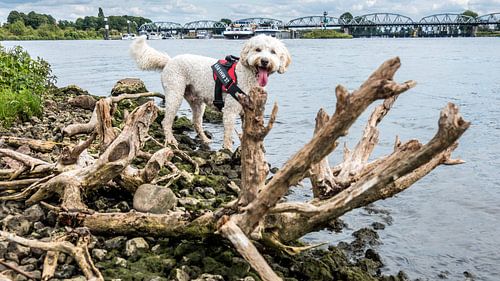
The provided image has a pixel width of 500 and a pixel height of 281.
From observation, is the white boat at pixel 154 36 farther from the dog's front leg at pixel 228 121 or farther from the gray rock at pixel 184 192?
the gray rock at pixel 184 192

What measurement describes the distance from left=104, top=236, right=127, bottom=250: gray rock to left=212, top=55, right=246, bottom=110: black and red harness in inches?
183

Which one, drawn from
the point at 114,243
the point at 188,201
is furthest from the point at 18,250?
the point at 188,201

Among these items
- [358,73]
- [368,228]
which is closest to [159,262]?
[368,228]

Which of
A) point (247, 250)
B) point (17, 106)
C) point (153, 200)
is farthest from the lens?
point (17, 106)

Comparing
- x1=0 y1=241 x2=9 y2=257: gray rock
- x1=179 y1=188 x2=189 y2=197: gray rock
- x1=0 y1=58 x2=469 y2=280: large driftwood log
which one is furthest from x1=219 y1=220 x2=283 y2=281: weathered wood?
x1=179 y1=188 x2=189 y2=197: gray rock

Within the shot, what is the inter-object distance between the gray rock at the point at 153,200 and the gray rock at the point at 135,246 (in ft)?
1.73

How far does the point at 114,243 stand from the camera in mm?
4719

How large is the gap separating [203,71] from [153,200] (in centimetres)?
464

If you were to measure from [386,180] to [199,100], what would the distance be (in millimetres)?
6765

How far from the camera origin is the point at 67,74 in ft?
96.6

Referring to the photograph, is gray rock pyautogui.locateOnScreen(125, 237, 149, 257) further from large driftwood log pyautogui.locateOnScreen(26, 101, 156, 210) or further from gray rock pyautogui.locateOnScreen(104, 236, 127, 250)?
large driftwood log pyautogui.locateOnScreen(26, 101, 156, 210)

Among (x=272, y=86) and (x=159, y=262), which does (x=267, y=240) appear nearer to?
(x=159, y=262)

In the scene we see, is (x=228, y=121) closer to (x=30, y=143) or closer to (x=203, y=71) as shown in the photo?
(x=203, y=71)

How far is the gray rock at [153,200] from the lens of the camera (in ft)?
17.4
